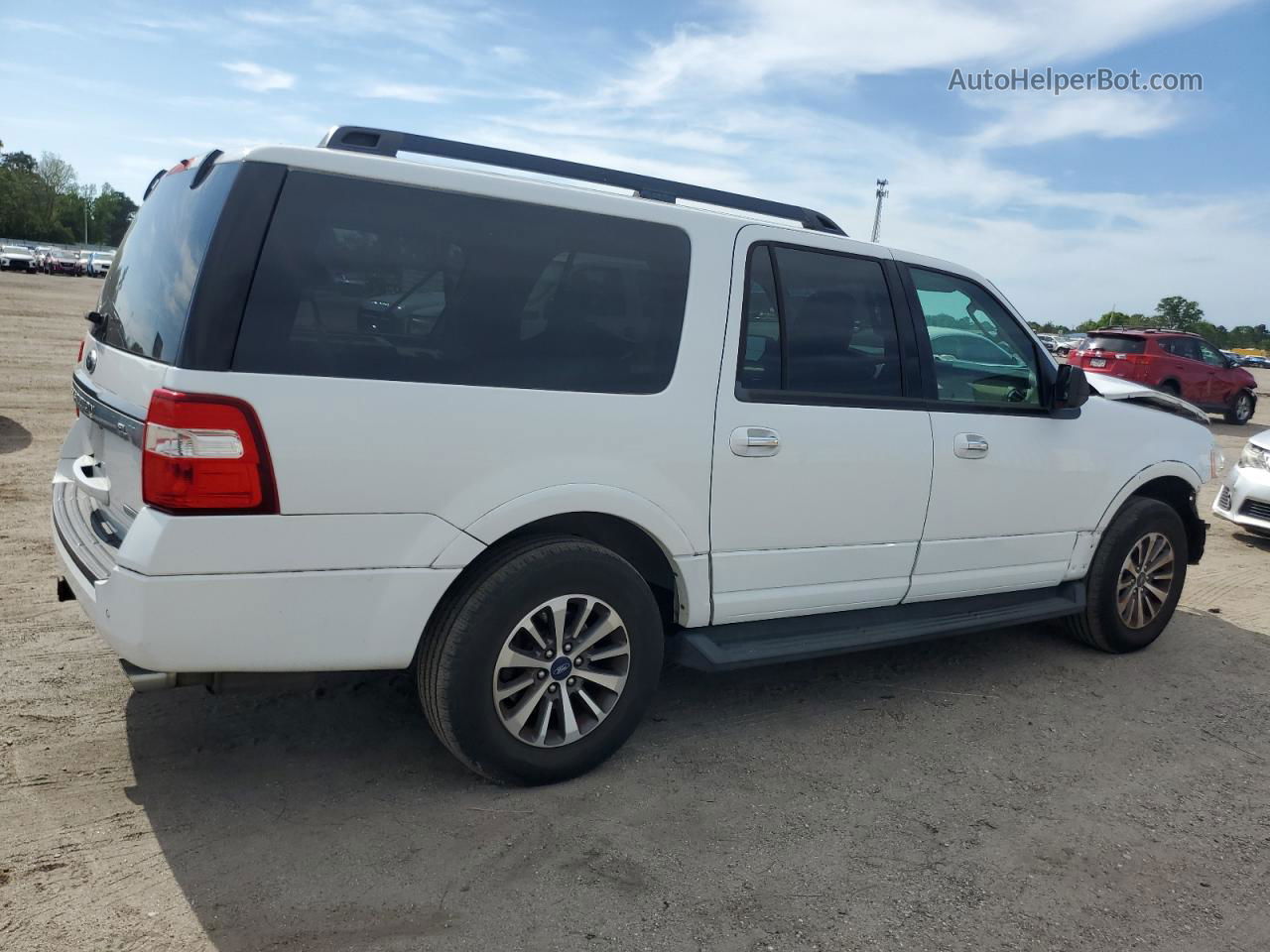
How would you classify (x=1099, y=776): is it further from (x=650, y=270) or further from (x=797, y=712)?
(x=650, y=270)

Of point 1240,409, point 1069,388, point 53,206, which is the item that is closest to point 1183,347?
point 1240,409

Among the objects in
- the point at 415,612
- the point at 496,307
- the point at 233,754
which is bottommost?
the point at 233,754

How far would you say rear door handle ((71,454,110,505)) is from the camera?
3227 millimetres

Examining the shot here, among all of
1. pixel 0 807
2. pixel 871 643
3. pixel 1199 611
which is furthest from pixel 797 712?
pixel 1199 611

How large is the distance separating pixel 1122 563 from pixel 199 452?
14.5 ft

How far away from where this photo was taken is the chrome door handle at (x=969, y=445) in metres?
4.30

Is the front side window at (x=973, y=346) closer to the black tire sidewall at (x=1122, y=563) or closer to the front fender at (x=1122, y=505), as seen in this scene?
the front fender at (x=1122, y=505)

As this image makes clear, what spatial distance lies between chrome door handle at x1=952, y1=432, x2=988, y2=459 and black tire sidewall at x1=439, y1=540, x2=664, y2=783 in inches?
62.6

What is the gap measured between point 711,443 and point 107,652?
269 centimetres

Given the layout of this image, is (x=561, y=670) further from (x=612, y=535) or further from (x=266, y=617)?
(x=266, y=617)

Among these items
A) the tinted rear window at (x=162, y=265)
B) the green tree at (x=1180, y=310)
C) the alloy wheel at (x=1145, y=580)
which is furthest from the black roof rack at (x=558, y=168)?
the green tree at (x=1180, y=310)

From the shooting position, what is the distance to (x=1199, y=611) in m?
6.36

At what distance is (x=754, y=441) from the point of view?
12.0 feet

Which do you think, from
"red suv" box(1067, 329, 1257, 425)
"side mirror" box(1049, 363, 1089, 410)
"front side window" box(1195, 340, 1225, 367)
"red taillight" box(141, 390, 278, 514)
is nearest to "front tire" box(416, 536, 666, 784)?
"red taillight" box(141, 390, 278, 514)
